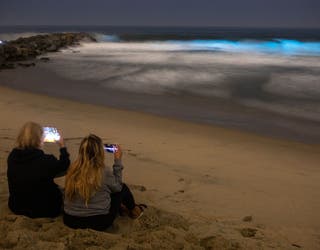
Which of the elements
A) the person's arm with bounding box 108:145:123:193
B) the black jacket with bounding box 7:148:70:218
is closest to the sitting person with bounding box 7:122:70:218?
the black jacket with bounding box 7:148:70:218

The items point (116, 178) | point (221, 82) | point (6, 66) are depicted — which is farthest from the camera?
point (6, 66)

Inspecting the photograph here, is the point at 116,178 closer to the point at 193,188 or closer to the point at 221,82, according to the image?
the point at 193,188

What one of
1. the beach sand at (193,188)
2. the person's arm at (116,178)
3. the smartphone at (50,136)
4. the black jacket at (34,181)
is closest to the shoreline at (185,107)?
the beach sand at (193,188)

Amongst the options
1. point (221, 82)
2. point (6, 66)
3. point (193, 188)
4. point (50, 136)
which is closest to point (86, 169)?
point (50, 136)

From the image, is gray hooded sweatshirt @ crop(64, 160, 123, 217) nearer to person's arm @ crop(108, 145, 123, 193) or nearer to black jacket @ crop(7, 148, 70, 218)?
person's arm @ crop(108, 145, 123, 193)

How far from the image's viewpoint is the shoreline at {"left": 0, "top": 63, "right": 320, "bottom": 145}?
383 inches

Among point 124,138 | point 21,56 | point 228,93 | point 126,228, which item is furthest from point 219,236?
point 21,56

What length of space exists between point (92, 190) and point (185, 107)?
28.1 feet

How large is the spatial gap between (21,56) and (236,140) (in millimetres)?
19597

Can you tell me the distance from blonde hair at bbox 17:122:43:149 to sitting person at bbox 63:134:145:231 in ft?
1.22

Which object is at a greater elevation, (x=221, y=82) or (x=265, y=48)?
(x=265, y=48)

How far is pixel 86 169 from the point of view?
3.85 m

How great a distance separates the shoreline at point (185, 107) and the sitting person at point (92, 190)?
545 centimetres

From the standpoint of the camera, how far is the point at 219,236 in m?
4.18
